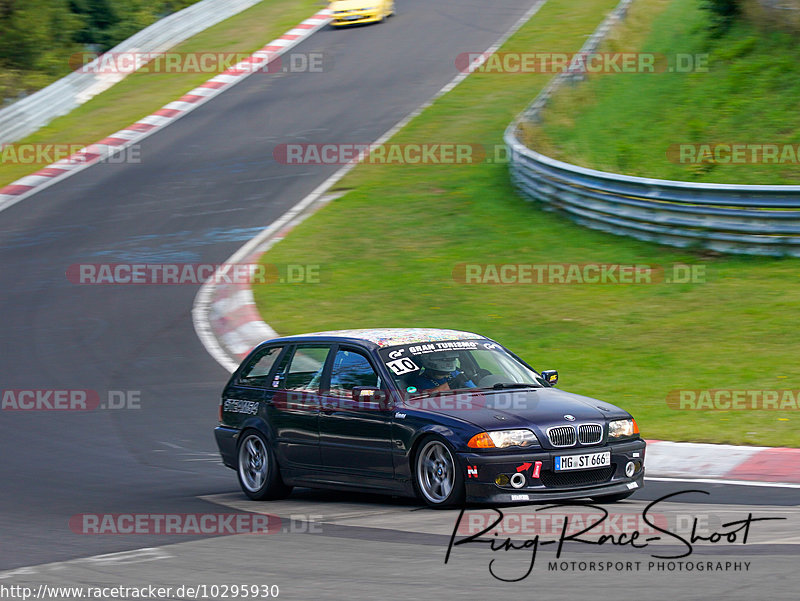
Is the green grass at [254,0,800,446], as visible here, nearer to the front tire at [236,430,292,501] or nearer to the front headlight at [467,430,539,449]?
the front headlight at [467,430,539,449]

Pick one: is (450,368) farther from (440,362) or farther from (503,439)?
(503,439)

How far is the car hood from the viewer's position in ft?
26.9

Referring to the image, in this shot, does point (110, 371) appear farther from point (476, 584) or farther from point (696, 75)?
point (696, 75)

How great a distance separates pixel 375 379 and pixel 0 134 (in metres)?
23.7

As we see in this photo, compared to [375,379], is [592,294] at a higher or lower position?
lower

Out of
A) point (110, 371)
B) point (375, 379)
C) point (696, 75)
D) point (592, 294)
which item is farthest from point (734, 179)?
point (375, 379)

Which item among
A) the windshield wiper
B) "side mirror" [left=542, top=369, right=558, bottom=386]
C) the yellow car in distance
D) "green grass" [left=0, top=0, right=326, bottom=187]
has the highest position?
the windshield wiper

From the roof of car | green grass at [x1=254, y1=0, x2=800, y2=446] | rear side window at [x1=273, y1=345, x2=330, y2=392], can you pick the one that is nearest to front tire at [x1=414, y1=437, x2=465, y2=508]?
the roof of car

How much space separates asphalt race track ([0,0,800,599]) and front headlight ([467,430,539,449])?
0.56 m

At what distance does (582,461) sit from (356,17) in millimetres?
30936

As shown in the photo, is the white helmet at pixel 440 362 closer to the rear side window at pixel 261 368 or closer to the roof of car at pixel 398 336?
the roof of car at pixel 398 336

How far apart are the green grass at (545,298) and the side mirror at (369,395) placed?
11.2 feet

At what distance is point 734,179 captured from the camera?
1944cm

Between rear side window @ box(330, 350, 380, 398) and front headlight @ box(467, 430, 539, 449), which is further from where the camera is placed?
rear side window @ box(330, 350, 380, 398)
